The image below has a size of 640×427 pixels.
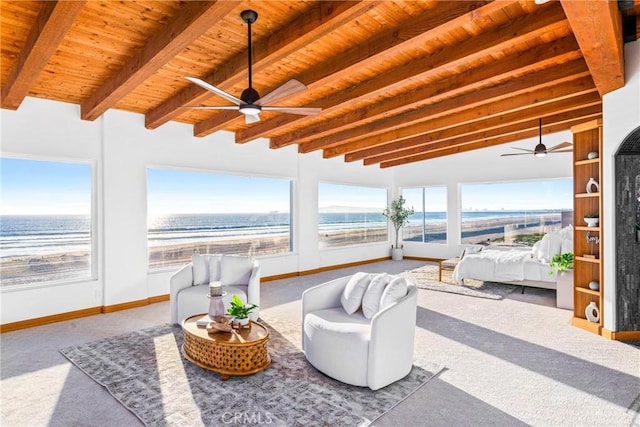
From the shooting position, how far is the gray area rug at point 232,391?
253cm

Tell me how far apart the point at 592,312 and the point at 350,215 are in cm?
579

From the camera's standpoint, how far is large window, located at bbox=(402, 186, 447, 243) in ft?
32.6

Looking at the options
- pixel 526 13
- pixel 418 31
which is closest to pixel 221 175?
pixel 418 31

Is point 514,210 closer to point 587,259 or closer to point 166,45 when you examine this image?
point 587,259

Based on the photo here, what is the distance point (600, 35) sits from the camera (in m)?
2.83

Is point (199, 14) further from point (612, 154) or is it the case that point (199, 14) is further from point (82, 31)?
point (612, 154)

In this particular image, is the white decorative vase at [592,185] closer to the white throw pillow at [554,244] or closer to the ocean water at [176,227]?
the white throw pillow at [554,244]

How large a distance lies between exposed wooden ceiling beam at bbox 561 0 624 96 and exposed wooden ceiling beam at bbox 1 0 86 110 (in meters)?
3.24

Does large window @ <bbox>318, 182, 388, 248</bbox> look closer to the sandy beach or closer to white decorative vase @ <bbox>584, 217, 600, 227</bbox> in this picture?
the sandy beach

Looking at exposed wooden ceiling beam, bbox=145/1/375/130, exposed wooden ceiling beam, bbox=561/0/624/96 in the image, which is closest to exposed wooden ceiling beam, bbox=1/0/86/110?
exposed wooden ceiling beam, bbox=145/1/375/130

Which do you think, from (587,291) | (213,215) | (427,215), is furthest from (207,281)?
(427,215)

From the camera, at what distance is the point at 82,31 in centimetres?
317

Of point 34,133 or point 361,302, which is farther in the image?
point 34,133

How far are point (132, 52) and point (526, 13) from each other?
348 cm
